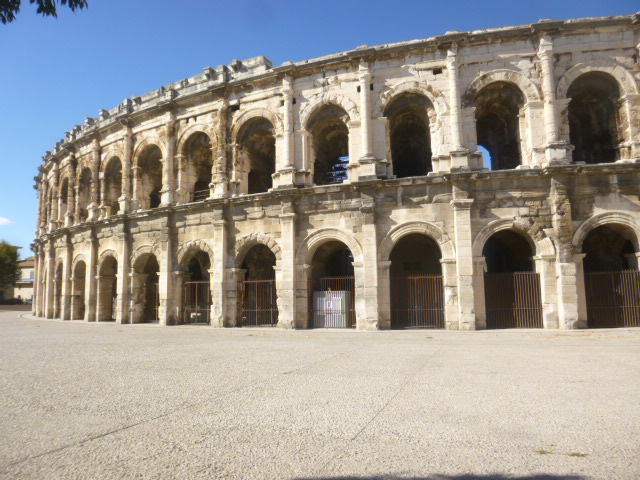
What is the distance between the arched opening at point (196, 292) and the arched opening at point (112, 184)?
4794 mm

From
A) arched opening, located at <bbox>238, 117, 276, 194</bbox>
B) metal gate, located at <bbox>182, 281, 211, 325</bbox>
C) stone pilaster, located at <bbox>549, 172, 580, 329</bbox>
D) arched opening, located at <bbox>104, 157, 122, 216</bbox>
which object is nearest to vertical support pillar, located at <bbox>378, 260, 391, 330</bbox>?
stone pilaster, located at <bbox>549, 172, 580, 329</bbox>

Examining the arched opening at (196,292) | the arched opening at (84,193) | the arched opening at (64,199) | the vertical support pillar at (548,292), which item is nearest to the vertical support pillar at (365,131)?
the vertical support pillar at (548,292)

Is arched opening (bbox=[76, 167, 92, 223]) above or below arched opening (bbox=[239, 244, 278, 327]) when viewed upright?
above

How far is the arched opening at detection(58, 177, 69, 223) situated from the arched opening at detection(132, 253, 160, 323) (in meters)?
8.11

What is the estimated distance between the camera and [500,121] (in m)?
15.2

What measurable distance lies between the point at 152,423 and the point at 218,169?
12772 millimetres

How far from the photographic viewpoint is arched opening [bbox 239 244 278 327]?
15.1 metres

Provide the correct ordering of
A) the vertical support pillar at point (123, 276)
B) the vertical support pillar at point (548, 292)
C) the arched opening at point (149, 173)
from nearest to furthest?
the vertical support pillar at point (548, 292)
the vertical support pillar at point (123, 276)
the arched opening at point (149, 173)

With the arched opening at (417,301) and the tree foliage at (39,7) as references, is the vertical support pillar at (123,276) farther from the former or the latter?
the tree foliage at (39,7)

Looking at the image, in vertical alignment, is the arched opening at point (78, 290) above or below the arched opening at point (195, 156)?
below

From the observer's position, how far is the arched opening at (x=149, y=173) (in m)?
18.2

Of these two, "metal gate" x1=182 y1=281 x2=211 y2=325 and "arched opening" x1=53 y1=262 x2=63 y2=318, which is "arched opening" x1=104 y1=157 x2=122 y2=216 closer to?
"arched opening" x1=53 y1=262 x2=63 y2=318

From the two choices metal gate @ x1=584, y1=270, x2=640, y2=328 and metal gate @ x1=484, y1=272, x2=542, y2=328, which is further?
metal gate @ x1=484, y1=272, x2=542, y2=328

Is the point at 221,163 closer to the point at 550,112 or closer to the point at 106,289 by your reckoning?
the point at 106,289
